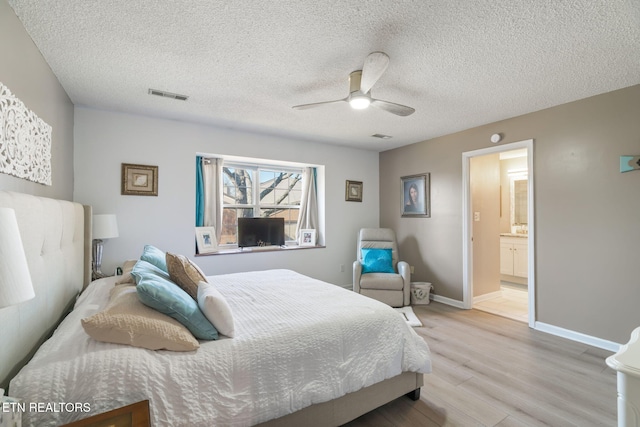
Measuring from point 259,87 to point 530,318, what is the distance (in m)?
3.85

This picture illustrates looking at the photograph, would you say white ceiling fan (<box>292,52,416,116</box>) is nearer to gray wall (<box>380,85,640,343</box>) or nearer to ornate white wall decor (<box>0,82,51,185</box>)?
ornate white wall decor (<box>0,82,51,185</box>)

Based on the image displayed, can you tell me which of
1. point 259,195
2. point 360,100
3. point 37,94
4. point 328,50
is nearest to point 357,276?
point 259,195

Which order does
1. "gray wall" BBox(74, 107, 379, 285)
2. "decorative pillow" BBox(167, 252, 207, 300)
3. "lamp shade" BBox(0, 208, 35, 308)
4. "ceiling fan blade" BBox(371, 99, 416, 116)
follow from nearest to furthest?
"lamp shade" BBox(0, 208, 35, 308) < "decorative pillow" BBox(167, 252, 207, 300) < "ceiling fan blade" BBox(371, 99, 416, 116) < "gray wall" BBox(74, 107, 379, 285)

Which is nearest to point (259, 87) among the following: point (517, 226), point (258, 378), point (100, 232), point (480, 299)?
point (100, 232)

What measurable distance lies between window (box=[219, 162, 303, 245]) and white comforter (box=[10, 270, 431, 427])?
7.52 ft

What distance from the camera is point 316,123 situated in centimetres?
367

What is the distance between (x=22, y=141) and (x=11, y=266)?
145 centimetres

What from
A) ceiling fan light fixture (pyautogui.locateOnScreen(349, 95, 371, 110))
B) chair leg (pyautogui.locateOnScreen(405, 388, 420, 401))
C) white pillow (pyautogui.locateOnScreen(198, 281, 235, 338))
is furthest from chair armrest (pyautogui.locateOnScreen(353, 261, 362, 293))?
white pillow (pyautogui.locateOnScreen(198, 281, 235, 338))

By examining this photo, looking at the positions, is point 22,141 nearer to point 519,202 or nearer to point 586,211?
point 586,211

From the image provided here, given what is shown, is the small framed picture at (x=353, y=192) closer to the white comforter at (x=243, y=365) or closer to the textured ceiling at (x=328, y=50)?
the textured ceiling at (x=328, y=50)

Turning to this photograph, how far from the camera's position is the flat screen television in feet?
13.6

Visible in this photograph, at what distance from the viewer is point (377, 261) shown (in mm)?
4270

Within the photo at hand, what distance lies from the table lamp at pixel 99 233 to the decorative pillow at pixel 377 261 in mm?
3139

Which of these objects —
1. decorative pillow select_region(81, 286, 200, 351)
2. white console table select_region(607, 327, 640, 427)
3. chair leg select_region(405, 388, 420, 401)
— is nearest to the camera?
white console table select_region(607, 327, 640, 427)
